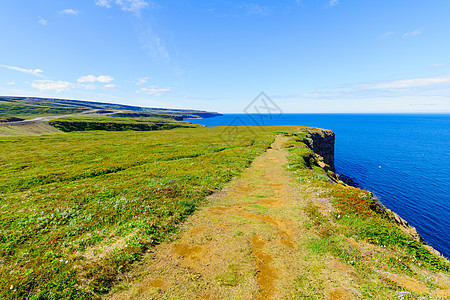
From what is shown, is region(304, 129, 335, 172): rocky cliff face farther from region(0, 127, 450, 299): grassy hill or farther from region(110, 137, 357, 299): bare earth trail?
region(110, 137, 357, 299): bare earth trail

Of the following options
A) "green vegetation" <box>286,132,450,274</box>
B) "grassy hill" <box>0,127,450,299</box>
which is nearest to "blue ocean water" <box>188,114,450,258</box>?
"green vegetation" <box>286,132,450,274</box>

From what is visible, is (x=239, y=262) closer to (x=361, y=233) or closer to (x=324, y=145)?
(x=361, y=233)

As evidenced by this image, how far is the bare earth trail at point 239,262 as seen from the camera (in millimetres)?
9367

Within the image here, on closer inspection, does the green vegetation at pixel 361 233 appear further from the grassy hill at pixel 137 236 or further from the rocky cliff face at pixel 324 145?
the rocky cliff face at pixel 324 145

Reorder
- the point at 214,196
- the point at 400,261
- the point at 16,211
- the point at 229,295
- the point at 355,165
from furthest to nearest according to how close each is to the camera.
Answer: the point at 355,165, the point at 214,196, the point at 16,211, the point at 400,261, the point at 229,295

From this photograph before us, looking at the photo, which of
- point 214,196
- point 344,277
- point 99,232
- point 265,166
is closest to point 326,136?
point 265,166

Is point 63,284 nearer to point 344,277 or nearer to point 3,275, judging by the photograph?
point 3,275

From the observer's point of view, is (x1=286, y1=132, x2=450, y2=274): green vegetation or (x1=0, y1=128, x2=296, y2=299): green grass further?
(x1=286, y1=132, x2=450, y2=274): green vegetation

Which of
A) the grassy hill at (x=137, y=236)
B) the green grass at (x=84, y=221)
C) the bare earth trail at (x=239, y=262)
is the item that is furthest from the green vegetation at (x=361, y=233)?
the green grass at (x=84, y=221)

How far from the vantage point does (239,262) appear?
447 inches

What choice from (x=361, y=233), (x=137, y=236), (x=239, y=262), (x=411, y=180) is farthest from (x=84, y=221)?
(x=411, y=180)

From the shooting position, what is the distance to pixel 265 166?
34.1 meters

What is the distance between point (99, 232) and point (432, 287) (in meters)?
20.7

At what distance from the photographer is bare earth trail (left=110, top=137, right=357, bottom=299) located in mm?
9367
